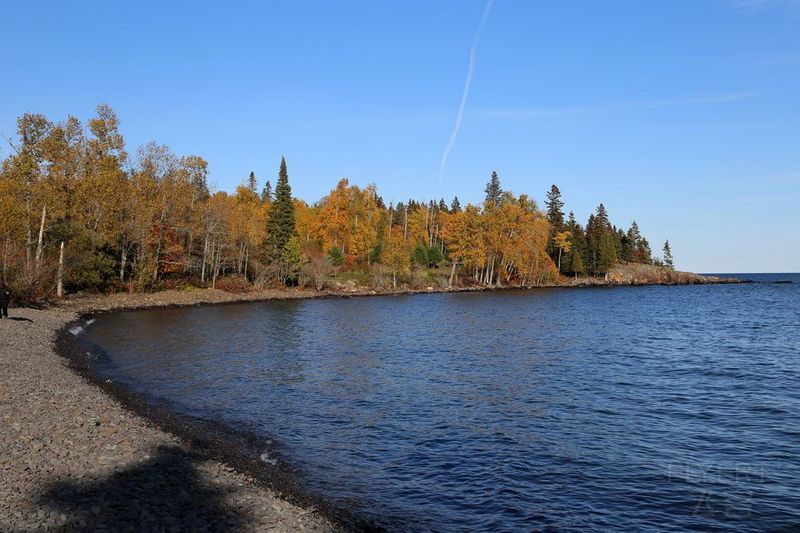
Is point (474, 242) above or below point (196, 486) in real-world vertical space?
above

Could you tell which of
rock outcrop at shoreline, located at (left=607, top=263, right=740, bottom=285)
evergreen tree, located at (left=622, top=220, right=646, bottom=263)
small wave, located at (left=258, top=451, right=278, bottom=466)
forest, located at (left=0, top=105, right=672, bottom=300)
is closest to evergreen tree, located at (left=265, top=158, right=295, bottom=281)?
forest, located at (left=0, top=105, right=672, bottom=300)

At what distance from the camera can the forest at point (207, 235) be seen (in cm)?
5106

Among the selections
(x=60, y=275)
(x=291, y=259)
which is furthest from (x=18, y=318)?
(x=291, y=259)

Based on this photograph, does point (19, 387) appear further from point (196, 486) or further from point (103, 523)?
point (103, 523)

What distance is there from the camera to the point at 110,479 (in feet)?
36.0

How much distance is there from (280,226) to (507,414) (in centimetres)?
6738

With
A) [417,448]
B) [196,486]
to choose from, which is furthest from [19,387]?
[417,448]

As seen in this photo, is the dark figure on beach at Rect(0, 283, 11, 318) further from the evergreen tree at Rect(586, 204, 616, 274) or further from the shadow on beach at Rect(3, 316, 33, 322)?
the evergreen tree at Rect(586, 204, 616, 274)

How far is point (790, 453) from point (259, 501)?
14.2 m

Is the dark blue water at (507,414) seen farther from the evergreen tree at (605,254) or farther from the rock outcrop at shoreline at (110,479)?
the evergreen tree at (605,254)

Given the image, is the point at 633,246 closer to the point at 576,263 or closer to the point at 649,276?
the point at 649,276

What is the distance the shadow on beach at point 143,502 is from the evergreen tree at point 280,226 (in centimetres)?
7073

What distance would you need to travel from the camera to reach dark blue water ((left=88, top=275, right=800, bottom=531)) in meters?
12.3

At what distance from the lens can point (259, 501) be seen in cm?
1091
